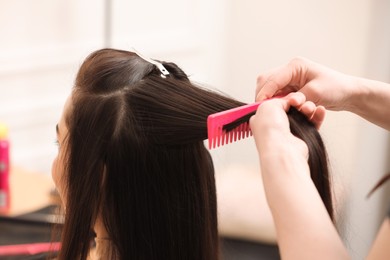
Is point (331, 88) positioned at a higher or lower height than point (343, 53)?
higher

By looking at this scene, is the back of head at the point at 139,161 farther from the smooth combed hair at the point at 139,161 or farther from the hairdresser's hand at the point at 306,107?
the hairdresser's hand at the point at 306,107

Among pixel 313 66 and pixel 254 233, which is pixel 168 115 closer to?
pixel 313 66

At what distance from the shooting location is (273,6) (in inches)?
96.7

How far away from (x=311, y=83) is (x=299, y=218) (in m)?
0.35

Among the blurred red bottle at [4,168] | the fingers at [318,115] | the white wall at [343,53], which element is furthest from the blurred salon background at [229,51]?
the fingers at [318,115]

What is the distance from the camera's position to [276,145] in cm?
73

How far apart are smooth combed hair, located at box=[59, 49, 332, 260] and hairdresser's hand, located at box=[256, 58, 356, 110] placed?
64mm

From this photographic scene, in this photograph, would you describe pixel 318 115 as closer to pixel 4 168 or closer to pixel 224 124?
pixel 224 124

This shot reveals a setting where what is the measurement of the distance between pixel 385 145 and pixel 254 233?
680 mm

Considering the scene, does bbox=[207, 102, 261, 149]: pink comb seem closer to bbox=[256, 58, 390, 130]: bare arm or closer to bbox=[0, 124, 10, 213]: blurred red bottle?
bbox=[256, 58, 390, 130]: bare arm

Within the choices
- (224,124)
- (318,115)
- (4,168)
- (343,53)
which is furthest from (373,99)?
(343,53)

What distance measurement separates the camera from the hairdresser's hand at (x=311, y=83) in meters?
0.98

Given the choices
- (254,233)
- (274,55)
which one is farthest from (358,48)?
(254,233)

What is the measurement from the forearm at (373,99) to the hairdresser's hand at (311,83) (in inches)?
0.4
